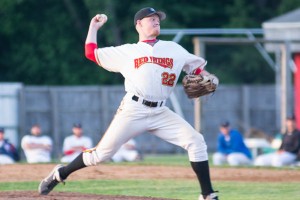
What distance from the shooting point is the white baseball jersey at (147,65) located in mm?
9906

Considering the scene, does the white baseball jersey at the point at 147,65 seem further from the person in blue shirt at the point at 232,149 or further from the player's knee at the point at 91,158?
the person in blue shirt at the point at 232,149

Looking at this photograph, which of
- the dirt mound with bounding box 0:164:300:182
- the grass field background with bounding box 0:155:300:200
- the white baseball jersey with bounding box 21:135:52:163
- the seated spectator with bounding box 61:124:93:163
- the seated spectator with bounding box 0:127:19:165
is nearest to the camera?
the grass field background with bounding box 0:155:300:200

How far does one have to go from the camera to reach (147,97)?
991 cm

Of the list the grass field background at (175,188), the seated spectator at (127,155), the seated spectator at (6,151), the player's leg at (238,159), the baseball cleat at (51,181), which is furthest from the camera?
the seated spectator at (127,155)

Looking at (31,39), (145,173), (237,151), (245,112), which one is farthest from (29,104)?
(145,173)

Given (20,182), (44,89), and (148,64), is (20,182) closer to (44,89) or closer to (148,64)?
(148,64)

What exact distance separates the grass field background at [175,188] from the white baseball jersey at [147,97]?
5.00 ft

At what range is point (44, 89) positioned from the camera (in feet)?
94.0

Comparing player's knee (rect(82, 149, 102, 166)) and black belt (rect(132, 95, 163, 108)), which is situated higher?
black belt (rect(132, 95, 163, 108))

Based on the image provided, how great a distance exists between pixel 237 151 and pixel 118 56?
35.1ft

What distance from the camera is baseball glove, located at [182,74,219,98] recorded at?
10328mm

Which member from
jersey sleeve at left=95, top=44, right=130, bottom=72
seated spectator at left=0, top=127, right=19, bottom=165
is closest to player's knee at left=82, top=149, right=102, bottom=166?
jersey sleeve at left=95, top=44, right=130, bottom=72

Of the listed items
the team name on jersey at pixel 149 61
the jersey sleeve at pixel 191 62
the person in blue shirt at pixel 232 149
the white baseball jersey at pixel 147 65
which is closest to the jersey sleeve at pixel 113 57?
the white baseball jersey at pixel 147 65

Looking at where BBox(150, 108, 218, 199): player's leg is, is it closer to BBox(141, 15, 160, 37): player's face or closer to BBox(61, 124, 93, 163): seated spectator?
BBox(141, 15, 160, 37): player's face
